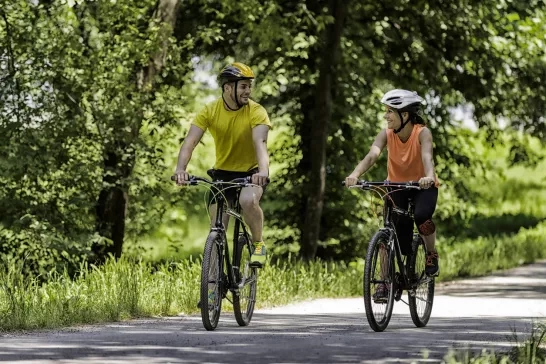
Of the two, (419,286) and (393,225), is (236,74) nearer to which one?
(393,225)

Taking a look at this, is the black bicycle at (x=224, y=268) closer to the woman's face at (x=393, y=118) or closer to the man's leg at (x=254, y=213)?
the man's leg at (x=254, y=213)

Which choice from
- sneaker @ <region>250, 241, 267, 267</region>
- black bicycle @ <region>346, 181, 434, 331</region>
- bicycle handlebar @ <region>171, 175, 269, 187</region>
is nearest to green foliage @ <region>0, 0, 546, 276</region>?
sneaker @ <region>250, 241, 267, 267</region>

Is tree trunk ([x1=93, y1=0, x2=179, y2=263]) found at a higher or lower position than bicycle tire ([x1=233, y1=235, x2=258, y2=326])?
higher

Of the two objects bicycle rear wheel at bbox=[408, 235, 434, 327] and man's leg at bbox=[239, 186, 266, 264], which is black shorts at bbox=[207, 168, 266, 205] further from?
bicycle rear wheel at bbox=[408, 235, 434, 327]

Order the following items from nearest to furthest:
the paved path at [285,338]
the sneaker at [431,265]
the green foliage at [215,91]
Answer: the paved path at [285,338]
the sneaker at [431,265]
the green foliage at [215,91]

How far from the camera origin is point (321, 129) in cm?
2064

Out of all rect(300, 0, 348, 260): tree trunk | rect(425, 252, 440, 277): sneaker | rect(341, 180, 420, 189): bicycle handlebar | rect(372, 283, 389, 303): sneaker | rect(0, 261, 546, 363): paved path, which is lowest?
rect(0, 261, 546, 363): paved path

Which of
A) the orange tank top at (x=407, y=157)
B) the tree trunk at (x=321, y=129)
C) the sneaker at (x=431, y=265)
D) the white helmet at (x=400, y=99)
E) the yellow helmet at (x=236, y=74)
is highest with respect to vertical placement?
the tree trunk at (x=321, y=129)

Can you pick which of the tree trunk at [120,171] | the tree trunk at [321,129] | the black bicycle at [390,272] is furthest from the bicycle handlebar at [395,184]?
the tree trunk at [321,129]

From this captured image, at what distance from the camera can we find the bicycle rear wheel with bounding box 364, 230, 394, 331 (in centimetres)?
966

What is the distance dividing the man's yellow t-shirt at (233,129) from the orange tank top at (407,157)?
1076 millimetres

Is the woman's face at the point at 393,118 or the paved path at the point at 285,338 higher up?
the woman's face at the point at 393,118

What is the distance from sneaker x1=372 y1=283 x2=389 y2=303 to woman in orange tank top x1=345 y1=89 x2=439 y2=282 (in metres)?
0.72

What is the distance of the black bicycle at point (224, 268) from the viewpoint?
963 centimetres
